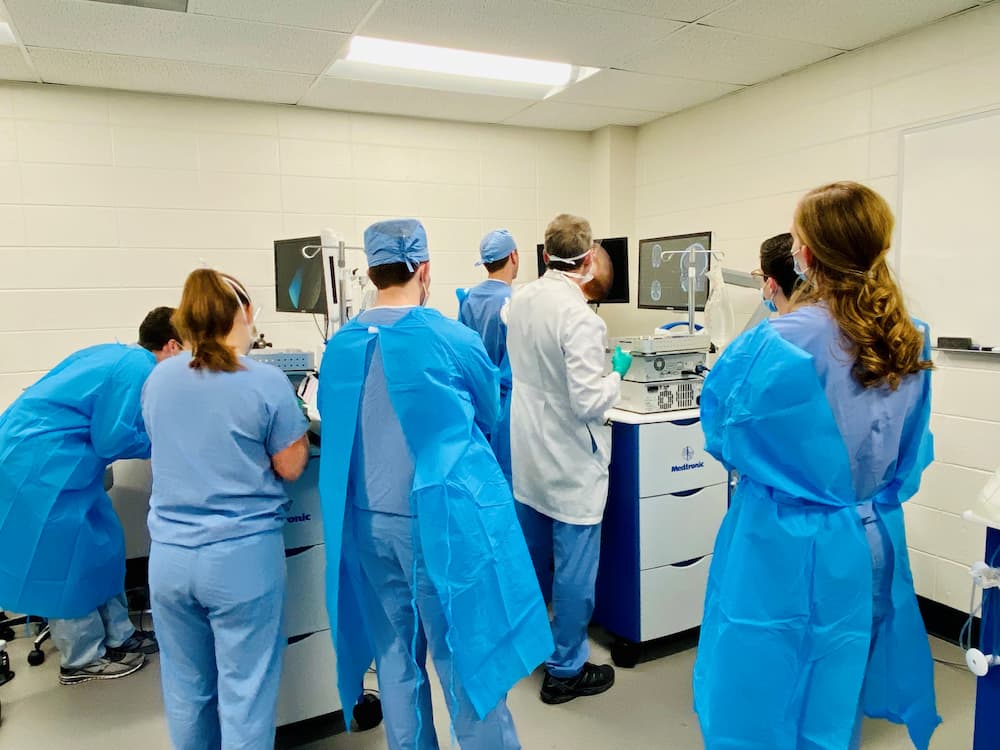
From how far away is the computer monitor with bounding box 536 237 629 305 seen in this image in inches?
160

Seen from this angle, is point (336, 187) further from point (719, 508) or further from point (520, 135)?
point (719, 508)

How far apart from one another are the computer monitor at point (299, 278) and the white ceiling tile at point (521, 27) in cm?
94

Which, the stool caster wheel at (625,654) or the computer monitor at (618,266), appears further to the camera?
the computer monitor at (618,266)

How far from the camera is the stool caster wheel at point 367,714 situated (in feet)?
7.69

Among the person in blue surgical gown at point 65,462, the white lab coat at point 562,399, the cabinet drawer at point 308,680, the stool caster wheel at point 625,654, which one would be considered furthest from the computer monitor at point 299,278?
the stool caster wheel at point 625,654

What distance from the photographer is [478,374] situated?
178 cm

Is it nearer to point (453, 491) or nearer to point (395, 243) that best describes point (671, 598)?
point (453, 491)

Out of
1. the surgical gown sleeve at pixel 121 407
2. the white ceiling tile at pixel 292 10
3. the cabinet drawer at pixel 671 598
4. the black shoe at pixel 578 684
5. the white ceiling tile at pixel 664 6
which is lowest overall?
the black shoe at pixel 578 684

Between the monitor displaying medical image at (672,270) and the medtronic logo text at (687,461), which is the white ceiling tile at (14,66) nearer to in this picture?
the monitor displaying medical image at (672,270)

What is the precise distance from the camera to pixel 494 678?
171 cm

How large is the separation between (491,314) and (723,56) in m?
1.53

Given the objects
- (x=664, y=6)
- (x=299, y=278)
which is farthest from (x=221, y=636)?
(x=664, y=6)

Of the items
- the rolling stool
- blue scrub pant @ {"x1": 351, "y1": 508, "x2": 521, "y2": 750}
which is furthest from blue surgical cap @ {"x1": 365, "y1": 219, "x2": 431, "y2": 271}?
the rolling stool

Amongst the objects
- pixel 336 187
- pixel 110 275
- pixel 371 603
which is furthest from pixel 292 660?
pixel 336 187
